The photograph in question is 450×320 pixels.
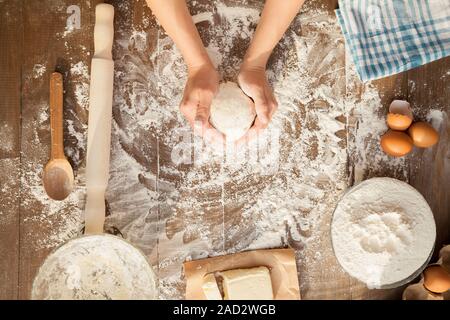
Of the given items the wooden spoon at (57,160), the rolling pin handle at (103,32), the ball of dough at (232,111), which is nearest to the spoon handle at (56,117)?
the wooden spoon at (57,160)

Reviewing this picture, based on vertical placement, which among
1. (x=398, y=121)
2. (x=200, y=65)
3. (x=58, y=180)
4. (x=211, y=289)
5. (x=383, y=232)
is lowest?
(x=211, y=289)

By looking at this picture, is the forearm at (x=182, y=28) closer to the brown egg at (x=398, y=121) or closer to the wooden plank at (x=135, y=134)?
the wooden plank at (x=135, y=134)

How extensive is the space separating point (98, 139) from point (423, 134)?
2.19ft

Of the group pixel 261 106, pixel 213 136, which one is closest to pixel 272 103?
pixel 261 106

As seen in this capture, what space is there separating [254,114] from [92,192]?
1.20 ft

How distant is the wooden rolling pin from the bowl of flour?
0.48 m

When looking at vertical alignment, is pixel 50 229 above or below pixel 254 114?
below

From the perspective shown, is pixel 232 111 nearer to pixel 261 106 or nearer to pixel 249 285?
pixel 261 106

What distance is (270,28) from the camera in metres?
0.96

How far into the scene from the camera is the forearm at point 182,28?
92 centimetres

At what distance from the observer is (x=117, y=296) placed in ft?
3.03

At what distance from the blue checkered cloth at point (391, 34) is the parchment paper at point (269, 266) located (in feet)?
1.40
